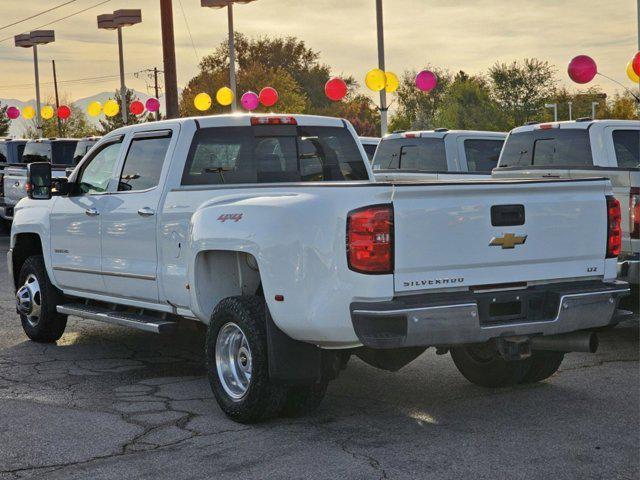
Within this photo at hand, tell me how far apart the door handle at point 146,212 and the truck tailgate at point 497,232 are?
2576 mm

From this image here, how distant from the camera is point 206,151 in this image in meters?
7.91

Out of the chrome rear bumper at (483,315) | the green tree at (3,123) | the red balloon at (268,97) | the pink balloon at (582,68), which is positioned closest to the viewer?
the chrome rear bumper at (483,315)

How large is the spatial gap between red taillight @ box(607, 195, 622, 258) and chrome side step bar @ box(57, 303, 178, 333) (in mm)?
3164

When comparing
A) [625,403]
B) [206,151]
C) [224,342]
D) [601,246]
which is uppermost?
[206,151]

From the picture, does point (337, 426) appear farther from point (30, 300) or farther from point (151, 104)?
point (151, 104)

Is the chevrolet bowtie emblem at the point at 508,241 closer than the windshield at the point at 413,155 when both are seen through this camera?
Yes

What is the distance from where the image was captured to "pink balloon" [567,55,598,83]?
22672 mm

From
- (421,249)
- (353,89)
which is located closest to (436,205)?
(421,249)

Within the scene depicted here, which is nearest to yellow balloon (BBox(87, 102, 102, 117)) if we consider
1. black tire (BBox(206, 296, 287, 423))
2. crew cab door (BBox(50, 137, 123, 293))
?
crew cab door (BBox(50, 137, 123, 293))

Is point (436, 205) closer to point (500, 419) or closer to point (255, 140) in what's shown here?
point (500, 419)

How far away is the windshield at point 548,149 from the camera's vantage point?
10.9 meters

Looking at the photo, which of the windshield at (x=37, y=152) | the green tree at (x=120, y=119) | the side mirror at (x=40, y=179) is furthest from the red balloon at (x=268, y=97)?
the green tree at (x=120, y=119)

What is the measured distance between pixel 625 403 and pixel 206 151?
11.5 ft

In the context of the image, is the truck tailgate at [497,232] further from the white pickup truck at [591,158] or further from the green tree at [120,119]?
the green tree at [120,119]
